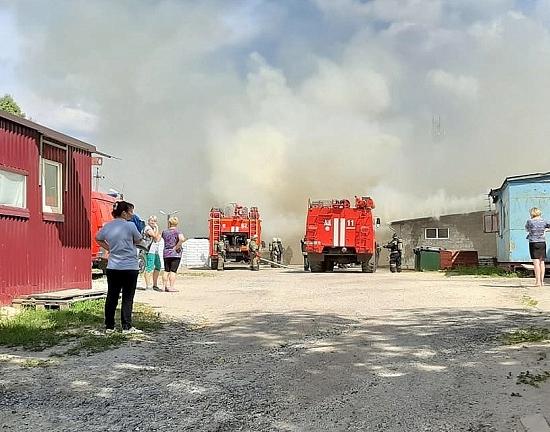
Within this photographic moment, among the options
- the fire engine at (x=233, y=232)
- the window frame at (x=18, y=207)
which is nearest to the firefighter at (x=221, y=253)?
the fire engine at (x=233, y=232)

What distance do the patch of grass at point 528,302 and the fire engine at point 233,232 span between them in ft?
62.5

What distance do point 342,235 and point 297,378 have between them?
18964 mm

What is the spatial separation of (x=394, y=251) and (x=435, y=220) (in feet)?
29.5

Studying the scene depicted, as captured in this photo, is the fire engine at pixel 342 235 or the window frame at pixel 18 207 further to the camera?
the fire engine at pixel 342 235

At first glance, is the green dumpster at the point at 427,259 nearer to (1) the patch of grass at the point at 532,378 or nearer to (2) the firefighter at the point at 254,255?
(2) the firefighter at the point at 254,255

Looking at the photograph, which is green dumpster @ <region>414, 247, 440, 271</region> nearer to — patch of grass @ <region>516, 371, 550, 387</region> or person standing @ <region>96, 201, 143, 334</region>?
person standing @ <region>96, 201, 143, 334</region>

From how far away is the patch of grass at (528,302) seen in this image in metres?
10.6

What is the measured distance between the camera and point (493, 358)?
6422 mm

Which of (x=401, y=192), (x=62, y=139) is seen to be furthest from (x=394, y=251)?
(x=62, y=139)

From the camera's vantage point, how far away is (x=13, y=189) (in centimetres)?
1094

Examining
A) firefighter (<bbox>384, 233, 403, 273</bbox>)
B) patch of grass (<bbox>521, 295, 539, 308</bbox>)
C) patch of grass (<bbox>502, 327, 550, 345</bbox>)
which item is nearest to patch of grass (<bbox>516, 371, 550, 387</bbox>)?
patch of grass (<bbox>502, 327, 550, 345</bbox>)

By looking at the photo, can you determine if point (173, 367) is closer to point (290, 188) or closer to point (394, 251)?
point (394, 251)

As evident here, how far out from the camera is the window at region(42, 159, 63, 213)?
11.9 metres

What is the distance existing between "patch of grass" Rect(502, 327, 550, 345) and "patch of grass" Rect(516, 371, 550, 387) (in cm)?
148
